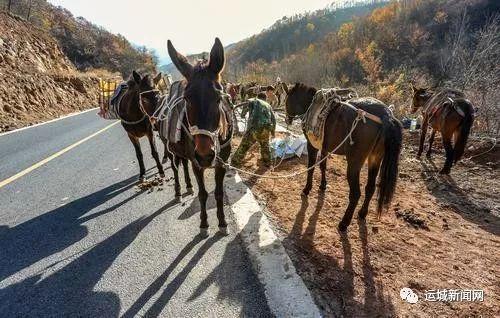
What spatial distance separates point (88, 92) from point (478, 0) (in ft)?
206

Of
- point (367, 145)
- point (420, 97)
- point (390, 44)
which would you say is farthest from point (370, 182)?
point (390, 44)

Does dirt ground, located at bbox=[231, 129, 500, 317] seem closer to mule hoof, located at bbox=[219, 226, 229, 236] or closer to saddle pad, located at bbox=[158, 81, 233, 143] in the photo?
mule hoof, located at bbox=[219, 226, 229, 236]

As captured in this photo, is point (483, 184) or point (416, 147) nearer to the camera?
point (483, 184)

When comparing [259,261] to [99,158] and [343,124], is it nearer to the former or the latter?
[343,124]

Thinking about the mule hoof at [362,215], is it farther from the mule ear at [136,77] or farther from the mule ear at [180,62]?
the mule ear at [136,77]

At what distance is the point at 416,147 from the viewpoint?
8.40m

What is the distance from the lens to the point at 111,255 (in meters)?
3.22

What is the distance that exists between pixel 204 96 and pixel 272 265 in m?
1.82

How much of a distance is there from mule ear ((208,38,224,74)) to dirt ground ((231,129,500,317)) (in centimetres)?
212

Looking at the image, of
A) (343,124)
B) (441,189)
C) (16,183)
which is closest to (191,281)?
(343,124)

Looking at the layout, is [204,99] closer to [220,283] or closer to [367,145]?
[220,283]

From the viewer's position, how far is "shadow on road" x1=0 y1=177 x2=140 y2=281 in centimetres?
314

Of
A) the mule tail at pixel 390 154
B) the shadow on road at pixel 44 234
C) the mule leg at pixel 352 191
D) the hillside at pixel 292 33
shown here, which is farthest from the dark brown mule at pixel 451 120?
the hillside at pixel 292 33

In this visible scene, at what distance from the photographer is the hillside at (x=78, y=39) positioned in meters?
32.4
